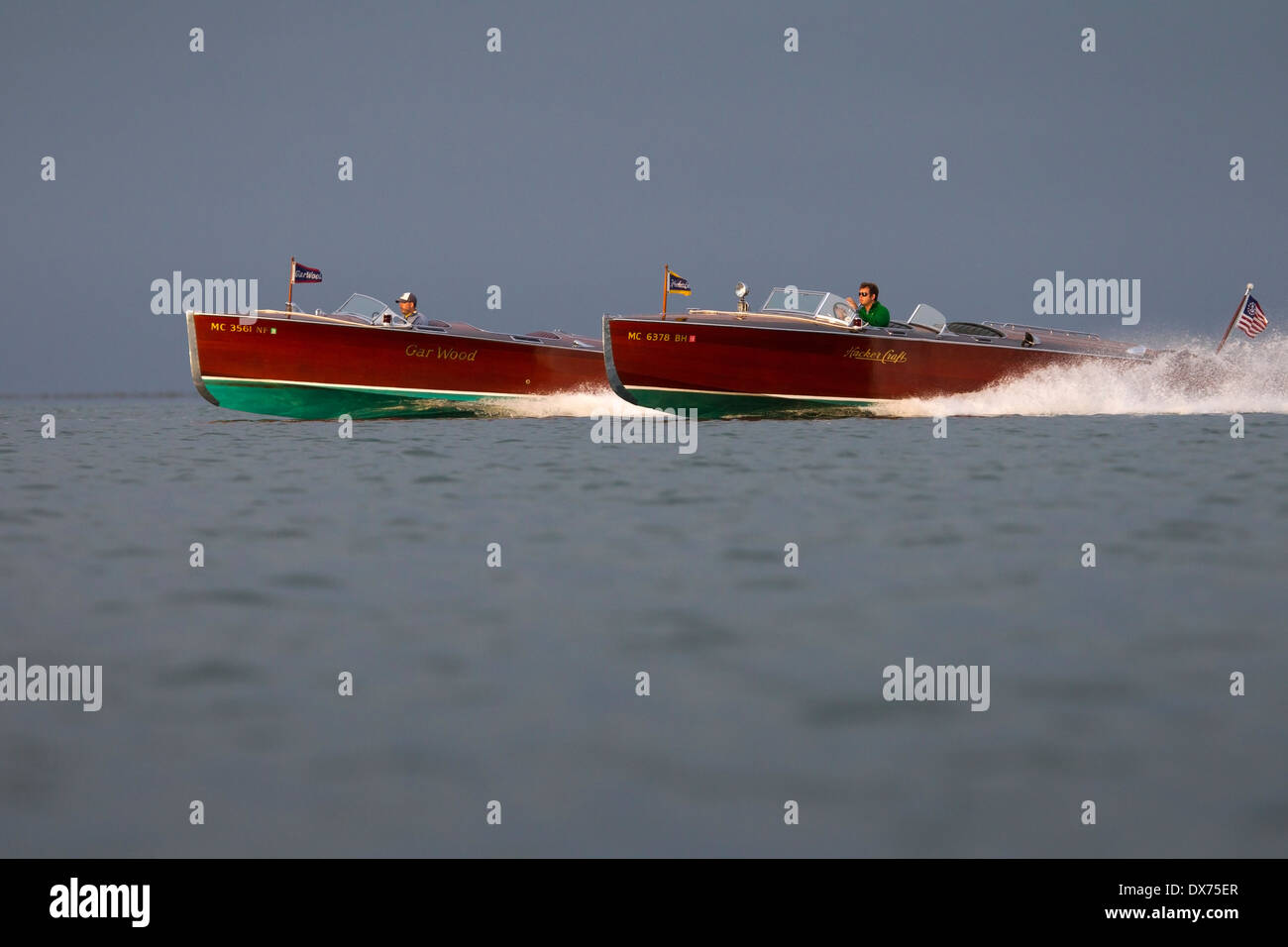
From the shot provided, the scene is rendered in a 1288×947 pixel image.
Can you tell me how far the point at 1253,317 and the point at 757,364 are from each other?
9.29 metres

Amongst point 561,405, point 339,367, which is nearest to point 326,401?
point 339,367

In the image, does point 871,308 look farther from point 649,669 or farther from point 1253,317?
point 649,669

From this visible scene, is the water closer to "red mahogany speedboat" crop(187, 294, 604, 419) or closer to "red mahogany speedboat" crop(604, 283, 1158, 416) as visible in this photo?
"red mahogany speedboat" crop(604, 283, 1158, 416)

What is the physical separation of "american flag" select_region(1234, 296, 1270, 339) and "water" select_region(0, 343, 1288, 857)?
40.9 ft

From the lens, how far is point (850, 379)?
1975 cm

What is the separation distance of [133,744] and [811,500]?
681 centimetres

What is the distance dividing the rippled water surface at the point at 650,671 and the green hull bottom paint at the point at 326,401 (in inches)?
443

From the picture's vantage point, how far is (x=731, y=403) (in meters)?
19.7

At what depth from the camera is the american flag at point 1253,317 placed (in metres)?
21.2

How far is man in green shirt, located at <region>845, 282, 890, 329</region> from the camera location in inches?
792

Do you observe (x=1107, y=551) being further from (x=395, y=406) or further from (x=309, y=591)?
(x=395, y=406)

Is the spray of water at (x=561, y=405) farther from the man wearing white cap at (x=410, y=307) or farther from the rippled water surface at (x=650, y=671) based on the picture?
the rippled water surface at (x=650, y=671)

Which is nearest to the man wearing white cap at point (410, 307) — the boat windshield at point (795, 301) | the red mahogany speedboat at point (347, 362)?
the red mahogany speedboat at point (347, 362)
